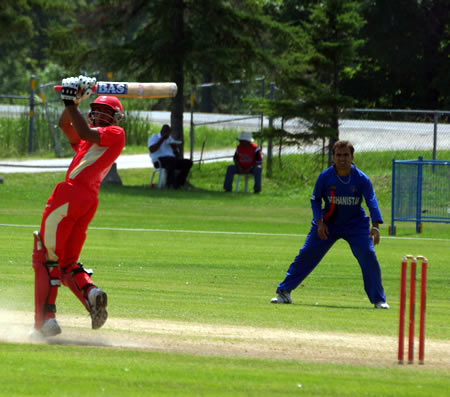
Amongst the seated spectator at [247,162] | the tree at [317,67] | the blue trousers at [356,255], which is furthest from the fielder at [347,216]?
the tree at [317,67]

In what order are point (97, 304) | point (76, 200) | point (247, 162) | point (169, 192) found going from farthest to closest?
1. point (247, 162)
2. point (169, 192)
3. point (76, 200)
4. point (97, 304)

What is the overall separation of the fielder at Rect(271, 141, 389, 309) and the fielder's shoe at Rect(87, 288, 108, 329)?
3349 millimetres

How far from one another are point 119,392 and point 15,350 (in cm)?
151

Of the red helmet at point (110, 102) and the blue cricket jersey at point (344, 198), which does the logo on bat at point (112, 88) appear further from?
the blue cricket jersey at point (344, 198)

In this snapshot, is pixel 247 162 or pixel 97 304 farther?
pixel 247 162

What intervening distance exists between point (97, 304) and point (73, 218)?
0.71m

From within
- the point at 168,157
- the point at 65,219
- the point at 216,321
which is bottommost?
the point at 216,321

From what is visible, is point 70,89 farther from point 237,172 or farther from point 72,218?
point 237,172

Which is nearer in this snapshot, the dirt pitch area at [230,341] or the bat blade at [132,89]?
the dirt pitch area at [230,341]

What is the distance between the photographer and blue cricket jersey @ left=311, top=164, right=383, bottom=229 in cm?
1015

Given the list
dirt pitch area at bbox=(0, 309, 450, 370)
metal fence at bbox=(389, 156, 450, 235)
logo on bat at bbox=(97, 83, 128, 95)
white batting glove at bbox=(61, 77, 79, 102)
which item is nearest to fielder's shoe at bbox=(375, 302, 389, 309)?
dirt pitch area at bbox=(0, 309, 450, 370)

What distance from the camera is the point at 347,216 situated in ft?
33.6

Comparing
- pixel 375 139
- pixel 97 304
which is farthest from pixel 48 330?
pixel 375 139

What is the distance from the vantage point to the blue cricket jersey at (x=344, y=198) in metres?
10.1
